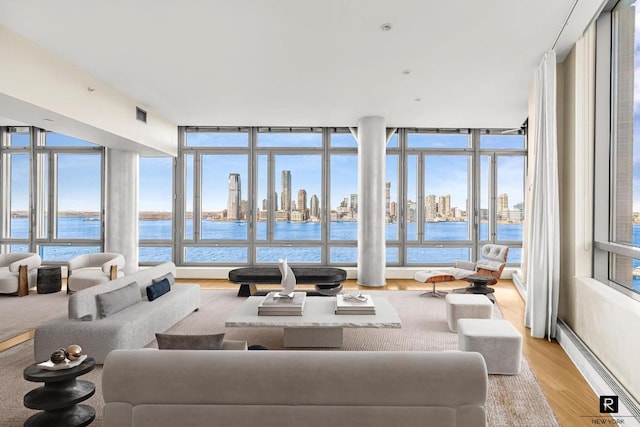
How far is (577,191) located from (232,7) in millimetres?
3876

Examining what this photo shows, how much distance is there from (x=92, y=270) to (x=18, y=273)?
112 cm

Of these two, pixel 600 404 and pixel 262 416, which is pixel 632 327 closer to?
pixel 600 404

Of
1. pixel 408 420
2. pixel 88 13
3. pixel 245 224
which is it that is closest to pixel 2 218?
pixel 245 224

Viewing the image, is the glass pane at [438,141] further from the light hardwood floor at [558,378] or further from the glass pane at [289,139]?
the light hardwood floor at [558,378]

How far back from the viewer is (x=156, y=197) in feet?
28.5

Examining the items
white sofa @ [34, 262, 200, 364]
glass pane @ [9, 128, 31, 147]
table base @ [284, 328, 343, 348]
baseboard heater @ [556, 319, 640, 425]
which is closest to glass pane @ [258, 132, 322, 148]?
white sofa @ [34, 262, 200, 364]

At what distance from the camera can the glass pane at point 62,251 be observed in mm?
8430

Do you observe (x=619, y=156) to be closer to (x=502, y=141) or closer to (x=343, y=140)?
(x=502, y=141)

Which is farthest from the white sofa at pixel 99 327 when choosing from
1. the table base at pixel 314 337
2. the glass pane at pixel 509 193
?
the glass pane at pixel 509 193

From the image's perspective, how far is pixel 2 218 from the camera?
8375 mm

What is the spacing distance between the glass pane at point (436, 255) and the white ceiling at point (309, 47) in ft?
10.3

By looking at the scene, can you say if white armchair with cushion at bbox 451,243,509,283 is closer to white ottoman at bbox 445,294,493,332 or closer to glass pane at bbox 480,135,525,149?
white ottoman at bbox 445,294,493,332

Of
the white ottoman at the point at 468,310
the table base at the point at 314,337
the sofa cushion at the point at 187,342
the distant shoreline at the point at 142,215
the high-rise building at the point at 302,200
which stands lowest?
the table base at the point at 314,337

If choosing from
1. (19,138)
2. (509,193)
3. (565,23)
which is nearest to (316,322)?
(565,23)
